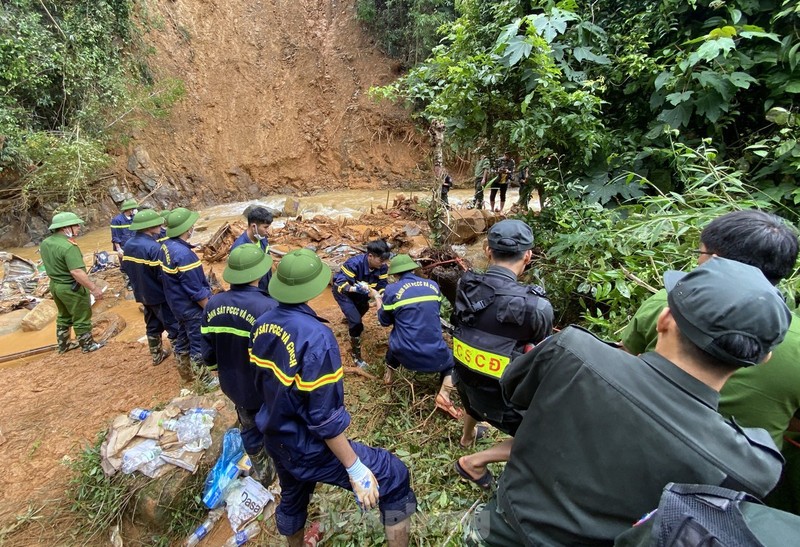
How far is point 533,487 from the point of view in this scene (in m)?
1.17

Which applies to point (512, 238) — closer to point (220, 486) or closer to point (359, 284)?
point (359, 284)

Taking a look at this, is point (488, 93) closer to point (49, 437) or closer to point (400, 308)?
point (400, 308)

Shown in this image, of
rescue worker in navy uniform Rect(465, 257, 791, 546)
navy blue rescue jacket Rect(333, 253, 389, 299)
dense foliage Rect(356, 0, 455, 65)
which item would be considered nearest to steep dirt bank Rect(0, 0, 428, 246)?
dense foliage Rect(356, 0, 455, 65)

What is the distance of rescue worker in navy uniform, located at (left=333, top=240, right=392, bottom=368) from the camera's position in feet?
13.5

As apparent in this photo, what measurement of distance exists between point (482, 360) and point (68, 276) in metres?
5.01

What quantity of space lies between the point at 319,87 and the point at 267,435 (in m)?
18.6

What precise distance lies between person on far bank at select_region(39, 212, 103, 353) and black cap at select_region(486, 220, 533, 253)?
15.3 feet

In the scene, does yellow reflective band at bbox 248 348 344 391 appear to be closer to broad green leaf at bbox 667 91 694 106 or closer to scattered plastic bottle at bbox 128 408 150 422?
scattered plastic bottle at bbox 128 408 150 422

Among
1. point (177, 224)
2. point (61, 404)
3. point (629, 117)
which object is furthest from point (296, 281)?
point (629, 117)

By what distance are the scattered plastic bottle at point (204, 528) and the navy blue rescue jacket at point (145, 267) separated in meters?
2.36

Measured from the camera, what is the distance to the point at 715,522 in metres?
0.69

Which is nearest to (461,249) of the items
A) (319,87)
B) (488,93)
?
(488,93)

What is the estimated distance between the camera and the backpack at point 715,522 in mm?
663

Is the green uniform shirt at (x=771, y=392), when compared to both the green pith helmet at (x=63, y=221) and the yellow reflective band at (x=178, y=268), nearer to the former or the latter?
the yellow reflective band at (x=178, y=268)
